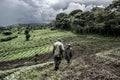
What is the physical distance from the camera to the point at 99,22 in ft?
306

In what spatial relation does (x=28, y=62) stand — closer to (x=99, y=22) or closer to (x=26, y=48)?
(x=26, y=48)

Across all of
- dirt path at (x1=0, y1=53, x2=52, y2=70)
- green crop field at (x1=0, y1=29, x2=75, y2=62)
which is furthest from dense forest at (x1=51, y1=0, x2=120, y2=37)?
dirt path at (x1=0, y1=53, x2=52, y2=70)

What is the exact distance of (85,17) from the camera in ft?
360

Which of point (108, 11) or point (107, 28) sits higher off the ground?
point (108, 11)

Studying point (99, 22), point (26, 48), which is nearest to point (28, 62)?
point (26, 48)

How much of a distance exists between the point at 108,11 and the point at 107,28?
446 inches

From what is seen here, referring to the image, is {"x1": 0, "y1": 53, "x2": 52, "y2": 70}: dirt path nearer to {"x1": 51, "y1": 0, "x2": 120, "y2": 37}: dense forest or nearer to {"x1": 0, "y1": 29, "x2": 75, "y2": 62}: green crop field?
{"x1": 0, "y1": 29, "x2": 75, "y2": 62}: green crop field

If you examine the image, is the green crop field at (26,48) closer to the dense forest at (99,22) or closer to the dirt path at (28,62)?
the dirt path at (28,62)

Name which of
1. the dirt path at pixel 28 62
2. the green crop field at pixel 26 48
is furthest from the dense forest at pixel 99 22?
the dirt path at pixel 28 62

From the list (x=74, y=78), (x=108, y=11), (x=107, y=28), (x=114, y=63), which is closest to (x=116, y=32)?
(x=107, y=28)

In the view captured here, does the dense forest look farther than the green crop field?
Yes

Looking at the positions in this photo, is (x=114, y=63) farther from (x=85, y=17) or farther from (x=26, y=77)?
(x=85, y=17)

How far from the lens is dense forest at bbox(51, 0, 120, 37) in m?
81.8

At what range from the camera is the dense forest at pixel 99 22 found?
3221 inches
